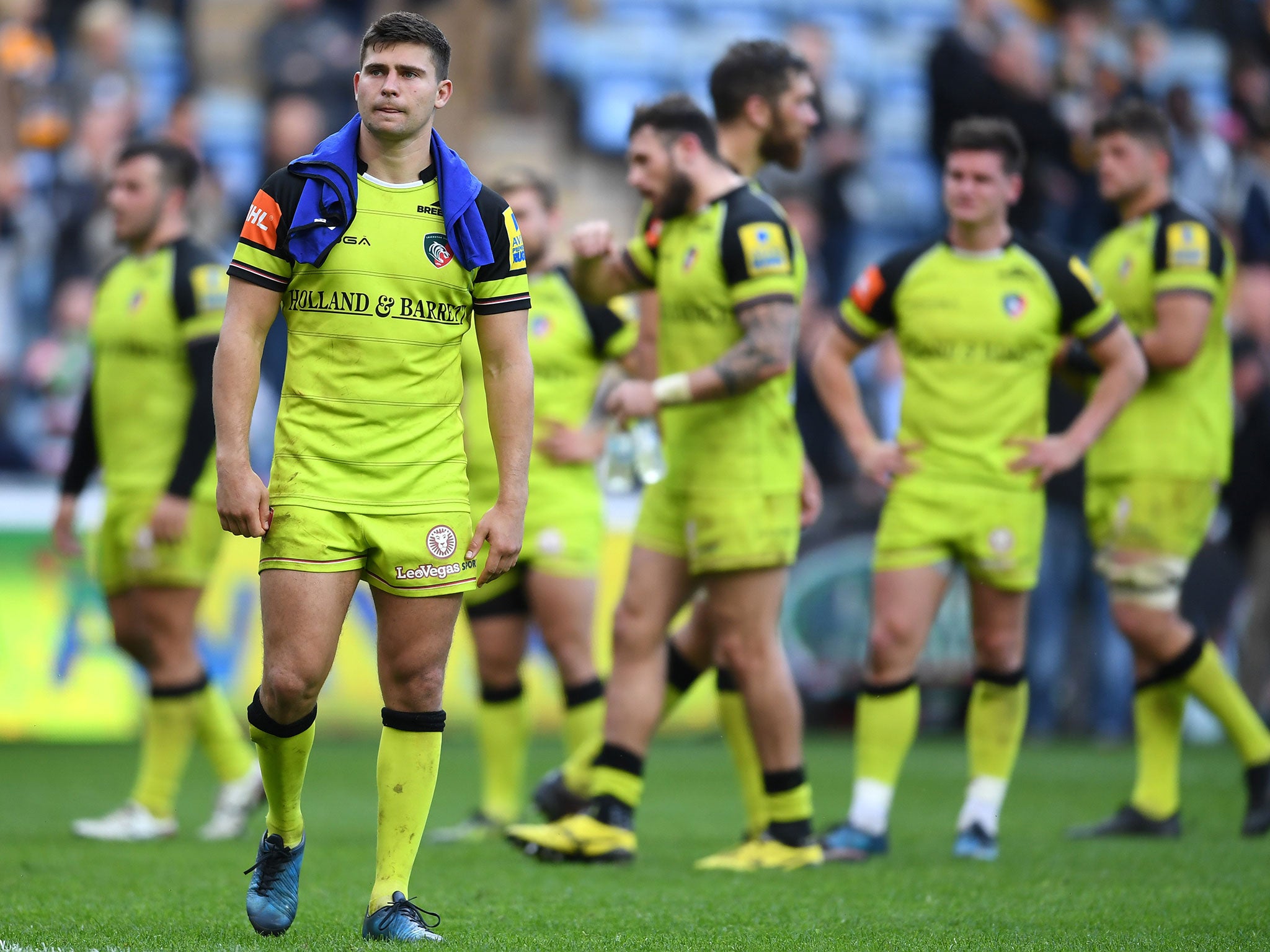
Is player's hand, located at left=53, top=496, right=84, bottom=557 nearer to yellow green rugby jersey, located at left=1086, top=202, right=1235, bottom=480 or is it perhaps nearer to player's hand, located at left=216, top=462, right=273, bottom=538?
player's hand, located at left=216, top=462, right=273, bottom=538

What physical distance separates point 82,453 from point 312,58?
23.7 ft

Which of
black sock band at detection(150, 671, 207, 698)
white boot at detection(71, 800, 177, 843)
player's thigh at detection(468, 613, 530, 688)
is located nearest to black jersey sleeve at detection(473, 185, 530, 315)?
player's thigh at detection(468, 613, 530, 688)

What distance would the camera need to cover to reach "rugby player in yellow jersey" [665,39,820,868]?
6.22 metres

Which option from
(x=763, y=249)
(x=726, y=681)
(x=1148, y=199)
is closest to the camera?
(x=763, y=249)

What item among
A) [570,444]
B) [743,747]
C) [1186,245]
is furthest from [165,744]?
[1186,245]

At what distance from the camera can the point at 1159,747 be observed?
7152 mm

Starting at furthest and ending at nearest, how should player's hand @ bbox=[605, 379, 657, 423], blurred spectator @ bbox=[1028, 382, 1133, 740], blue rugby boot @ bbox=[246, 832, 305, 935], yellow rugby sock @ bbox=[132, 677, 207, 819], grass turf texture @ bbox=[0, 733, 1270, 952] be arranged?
blurred spectator @ bbox=[1028, 382, 1133, 740], yellow rugby sock @ bbox=[132, 677, 207, 819], player's hand @ bbox=[605, 379, 657, 423], grass turf texture @ bbox=[0, 733, 1270, 952], blue rugby boot @ bbox=[246, 832, 305, 935]

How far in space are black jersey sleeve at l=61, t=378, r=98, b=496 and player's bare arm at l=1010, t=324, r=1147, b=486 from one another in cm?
373

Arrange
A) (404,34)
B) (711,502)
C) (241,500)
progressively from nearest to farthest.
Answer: (241,500) < (404,34) < (711,502)

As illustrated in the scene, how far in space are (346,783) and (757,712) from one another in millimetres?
3543

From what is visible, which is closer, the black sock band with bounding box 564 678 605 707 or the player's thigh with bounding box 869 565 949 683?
the player's thigh with bounding box 869 565 949 683

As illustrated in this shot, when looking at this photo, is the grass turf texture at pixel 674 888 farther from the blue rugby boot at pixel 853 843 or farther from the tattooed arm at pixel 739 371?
the tattooed arm at pixel 739 371

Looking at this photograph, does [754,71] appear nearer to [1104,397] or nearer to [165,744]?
[1104,397]

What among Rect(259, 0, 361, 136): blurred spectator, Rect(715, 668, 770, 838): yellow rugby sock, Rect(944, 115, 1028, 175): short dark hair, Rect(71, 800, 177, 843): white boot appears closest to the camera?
Rect(715, 668, 770, 838): yellow rugby sock
